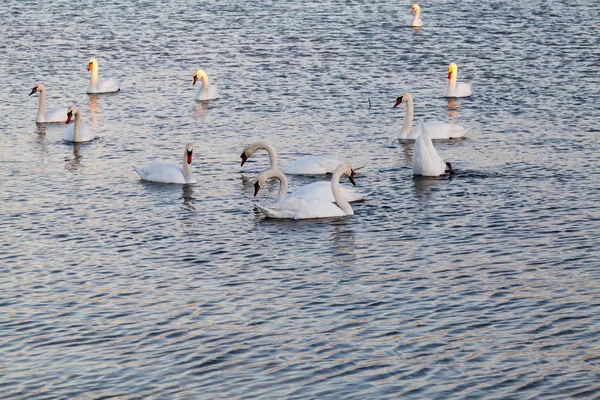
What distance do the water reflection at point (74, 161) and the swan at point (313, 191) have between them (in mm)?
5645

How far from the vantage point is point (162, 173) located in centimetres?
2847

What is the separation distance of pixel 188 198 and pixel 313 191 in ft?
9.29

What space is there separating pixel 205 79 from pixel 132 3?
24.3 meters

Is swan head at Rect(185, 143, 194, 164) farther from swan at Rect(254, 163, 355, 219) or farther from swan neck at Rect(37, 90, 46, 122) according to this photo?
swan neck at Rect(37, 90, 46, 122)

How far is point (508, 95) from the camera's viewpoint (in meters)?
38.2

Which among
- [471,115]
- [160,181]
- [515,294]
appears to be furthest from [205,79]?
[515,294]

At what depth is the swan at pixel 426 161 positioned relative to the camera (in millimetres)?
28531

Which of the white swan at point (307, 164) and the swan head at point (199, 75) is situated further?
the swan head at point (199, 75)

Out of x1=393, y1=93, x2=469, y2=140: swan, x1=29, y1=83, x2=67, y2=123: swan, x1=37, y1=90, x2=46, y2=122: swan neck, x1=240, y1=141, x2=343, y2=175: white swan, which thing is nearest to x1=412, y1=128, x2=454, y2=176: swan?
x1=240, y1=141, x2=343, y2=175: white swan

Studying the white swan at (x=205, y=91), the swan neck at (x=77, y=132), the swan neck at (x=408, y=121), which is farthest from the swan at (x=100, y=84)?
the swan neck at (x=408, y=121)

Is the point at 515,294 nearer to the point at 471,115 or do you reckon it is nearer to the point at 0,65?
the point at 471,115

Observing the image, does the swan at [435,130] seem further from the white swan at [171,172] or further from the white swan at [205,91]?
the white swan at [205,91]

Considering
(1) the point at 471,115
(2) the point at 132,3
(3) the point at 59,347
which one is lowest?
(3) the point at 59,347

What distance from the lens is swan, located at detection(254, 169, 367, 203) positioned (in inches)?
1022
